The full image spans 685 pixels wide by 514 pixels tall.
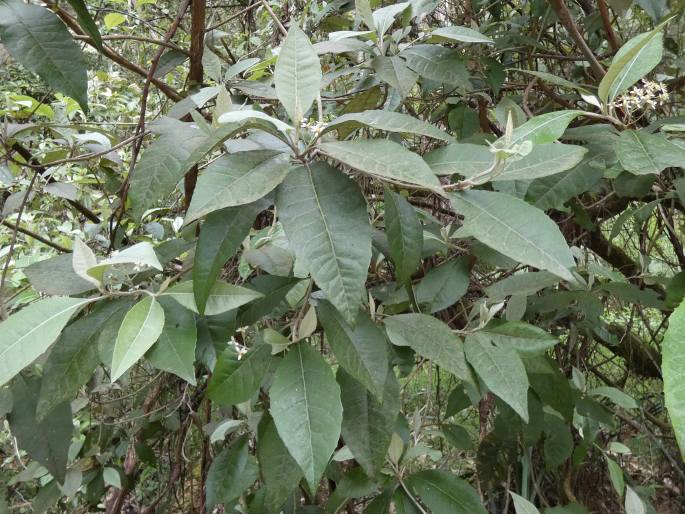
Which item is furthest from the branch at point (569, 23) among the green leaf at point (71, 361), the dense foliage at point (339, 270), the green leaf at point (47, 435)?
the green leaf at point (47, 435)

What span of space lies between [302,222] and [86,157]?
788mm

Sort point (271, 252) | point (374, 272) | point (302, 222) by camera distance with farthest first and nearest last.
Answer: point (374, 272)
point (271, 252)
point (302, 222)

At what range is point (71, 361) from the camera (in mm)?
819

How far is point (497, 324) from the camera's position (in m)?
1.02

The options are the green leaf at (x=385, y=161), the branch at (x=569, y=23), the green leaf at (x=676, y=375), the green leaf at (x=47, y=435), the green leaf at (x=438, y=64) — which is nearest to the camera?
the green leaf at (x=676, y=375)

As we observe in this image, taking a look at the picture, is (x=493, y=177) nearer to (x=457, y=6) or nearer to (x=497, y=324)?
(x=497, y=324)

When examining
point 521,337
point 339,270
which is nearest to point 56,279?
point 339,270

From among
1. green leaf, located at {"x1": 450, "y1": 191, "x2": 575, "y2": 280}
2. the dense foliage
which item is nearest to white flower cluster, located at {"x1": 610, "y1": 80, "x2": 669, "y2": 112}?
the dense foliage

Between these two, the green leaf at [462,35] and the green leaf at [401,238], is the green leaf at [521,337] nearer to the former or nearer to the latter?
the green leaf at [401,238]

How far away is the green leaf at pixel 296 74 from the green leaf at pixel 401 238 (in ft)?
0.57

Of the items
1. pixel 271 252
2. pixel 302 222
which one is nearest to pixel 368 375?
pixel 302 222

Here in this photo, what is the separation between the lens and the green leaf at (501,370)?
850 mm

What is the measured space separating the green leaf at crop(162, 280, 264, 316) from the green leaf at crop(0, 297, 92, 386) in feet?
0.43

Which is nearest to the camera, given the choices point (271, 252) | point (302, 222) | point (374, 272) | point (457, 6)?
point (302, 222)
